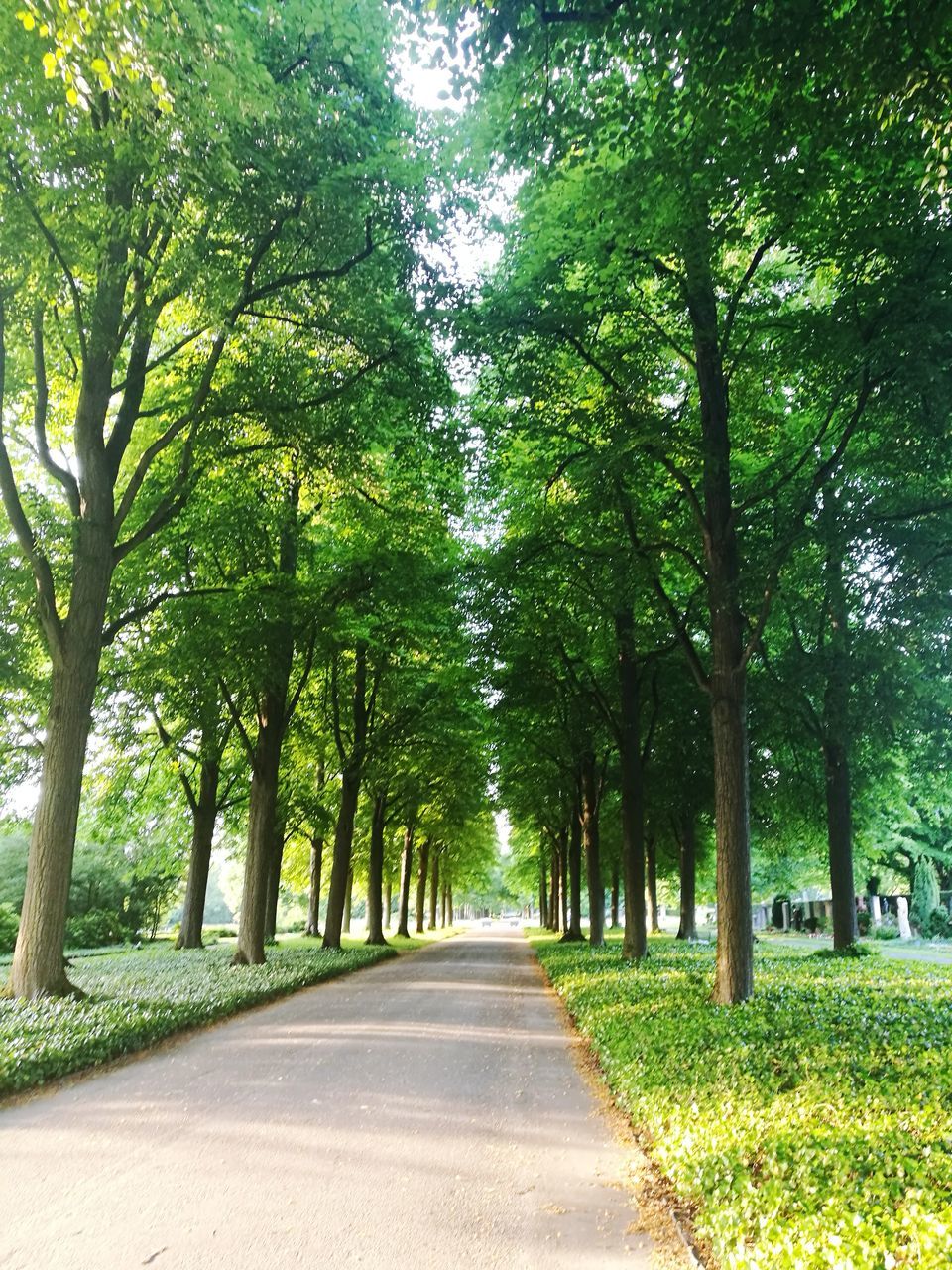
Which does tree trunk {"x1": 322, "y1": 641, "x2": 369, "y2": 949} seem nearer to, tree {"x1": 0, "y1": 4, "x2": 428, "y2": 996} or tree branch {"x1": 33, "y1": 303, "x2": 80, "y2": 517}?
tree {"x1": 0, "y1": 4, "x2": 428, "y2": 996}

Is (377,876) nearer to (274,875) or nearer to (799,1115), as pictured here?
(274,875)

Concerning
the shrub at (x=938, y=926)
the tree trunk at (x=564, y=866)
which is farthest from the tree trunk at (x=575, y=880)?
the shrub at (x=938, y=926)

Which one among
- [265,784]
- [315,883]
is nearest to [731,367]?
[265,784]

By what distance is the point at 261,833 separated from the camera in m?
19.3

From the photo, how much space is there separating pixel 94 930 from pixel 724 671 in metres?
31.3

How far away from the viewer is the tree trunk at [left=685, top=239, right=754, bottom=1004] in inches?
407

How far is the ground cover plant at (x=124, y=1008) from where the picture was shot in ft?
26.3

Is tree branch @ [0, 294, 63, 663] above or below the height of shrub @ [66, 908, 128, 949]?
above

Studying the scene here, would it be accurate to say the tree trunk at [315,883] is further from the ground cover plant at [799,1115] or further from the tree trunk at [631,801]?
the ground cover plant at [799,1115]

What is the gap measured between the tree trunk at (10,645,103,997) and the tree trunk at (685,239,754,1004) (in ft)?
28.4

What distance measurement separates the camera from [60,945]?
1151 cm

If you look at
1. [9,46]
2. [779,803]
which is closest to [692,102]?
[9,46]

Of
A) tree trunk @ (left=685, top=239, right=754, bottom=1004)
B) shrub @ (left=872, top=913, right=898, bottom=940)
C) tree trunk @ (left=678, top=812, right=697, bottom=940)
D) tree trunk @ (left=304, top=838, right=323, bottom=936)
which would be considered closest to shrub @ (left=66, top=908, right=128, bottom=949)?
tree trunk @ (left=304, top=838, right=323, bottom=936)

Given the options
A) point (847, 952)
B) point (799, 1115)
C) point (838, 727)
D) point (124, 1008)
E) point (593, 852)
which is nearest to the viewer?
point (799, 1115)
